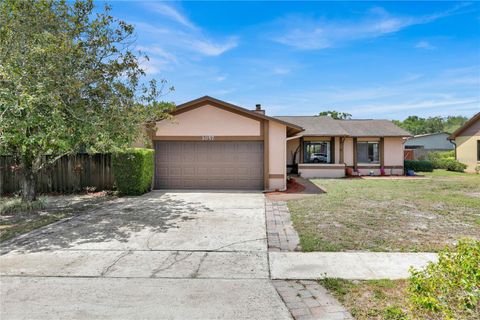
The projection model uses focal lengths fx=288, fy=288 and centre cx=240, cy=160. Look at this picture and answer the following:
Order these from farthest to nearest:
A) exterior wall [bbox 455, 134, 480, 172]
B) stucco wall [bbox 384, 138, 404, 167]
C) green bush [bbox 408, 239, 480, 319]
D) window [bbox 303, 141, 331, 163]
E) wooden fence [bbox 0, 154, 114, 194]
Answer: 1. exterior wall [bbox 455, 134, 480, 172]
2. stucco wall [bbox 384, 138, 404, 167]
3. window [bbox 303, 141, 331, 163]
4. wooden fence [bbox 0, 154, 114, 194]
5. green bush [bbox 408, 239, 480, 319]

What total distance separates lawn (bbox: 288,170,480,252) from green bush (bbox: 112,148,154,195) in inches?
237

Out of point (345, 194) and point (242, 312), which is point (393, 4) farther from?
point (242, 312)

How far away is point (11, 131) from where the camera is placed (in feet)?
20.1

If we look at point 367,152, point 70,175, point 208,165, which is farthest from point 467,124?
point 70,175

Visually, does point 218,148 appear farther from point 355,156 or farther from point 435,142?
point 435,142

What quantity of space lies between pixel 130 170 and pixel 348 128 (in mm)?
16488

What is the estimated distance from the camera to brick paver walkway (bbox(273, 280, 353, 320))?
3.15 m

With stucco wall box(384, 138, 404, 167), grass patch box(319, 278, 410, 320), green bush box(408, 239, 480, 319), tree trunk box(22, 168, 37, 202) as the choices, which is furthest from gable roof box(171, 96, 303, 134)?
stucco wall box(384, 138, 404, 167)

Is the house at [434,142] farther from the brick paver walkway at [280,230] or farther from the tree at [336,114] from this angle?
the brick paver walkway at [280,230]

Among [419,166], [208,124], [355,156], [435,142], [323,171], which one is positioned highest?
[435,142]

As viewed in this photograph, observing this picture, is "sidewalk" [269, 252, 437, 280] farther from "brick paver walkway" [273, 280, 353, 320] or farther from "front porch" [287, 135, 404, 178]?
"front porch" [287, 135, 404, 178]

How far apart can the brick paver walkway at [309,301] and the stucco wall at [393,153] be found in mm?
19245

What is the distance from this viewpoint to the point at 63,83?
722 centimetres

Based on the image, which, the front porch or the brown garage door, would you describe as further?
the front porch
